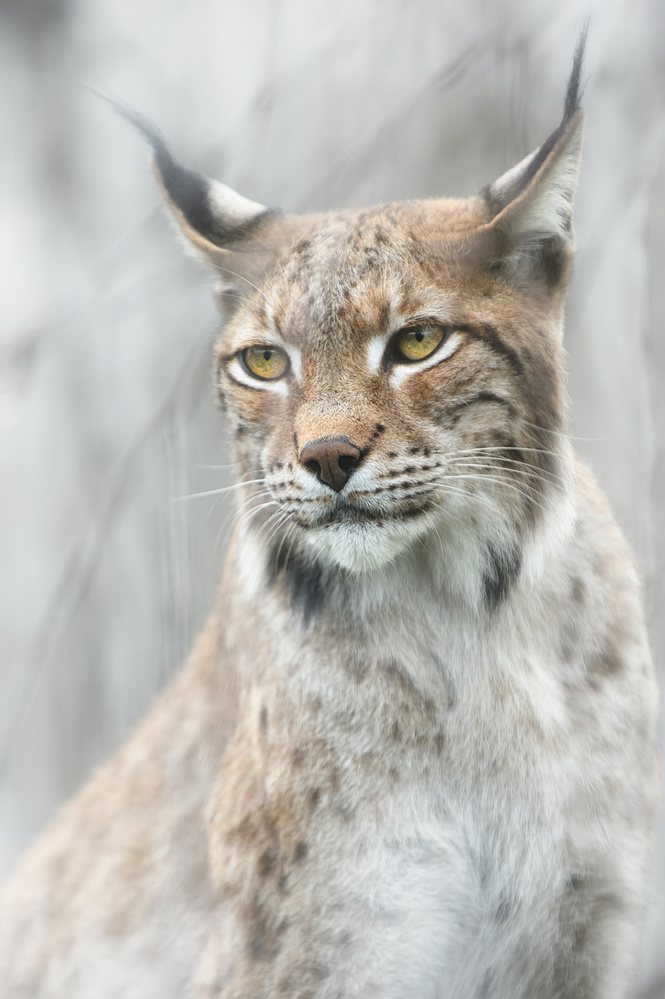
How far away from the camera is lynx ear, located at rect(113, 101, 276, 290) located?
2652 mm

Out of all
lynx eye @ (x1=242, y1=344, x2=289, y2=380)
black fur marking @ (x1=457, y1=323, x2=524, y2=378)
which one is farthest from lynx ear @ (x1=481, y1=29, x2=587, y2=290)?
lynx eye @ (x1=242, y1=344, x2=289, y2=380)

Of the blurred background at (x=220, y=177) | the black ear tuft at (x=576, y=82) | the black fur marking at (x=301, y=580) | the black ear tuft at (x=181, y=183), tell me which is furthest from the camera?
the black fur marking at (x=301, y=580)

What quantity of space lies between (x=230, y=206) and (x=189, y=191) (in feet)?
0.42

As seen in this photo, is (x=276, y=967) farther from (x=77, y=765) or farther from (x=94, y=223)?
(x=77, y=765)

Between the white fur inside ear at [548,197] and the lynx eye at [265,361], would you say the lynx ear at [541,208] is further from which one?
the lynx eye at [265,361]

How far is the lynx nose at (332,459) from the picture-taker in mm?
2369

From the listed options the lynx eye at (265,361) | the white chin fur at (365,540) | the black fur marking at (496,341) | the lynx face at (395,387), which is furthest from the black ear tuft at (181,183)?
the white chin fur at (365,540)

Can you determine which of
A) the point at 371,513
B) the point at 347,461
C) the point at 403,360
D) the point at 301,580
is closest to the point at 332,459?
the point at 347,461

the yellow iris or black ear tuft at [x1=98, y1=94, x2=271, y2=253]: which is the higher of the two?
black ear tuft at [x1=98, y1=94, x2=271, y2=253]

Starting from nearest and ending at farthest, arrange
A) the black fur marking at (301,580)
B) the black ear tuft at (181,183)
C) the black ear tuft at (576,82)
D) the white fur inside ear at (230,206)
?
1. the black ear tuft at (576,82)
2. the black ear tuft at (181,183)
3. the white fur inside ear at (230,206)
4. the black fur marking at (301,580)

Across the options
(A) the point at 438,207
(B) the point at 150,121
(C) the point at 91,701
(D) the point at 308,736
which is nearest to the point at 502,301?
(A) the point at 438,207

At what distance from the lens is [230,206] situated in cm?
280

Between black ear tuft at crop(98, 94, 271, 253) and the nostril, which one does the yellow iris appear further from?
black ear tuft at crop(98, 94, 271, 253)

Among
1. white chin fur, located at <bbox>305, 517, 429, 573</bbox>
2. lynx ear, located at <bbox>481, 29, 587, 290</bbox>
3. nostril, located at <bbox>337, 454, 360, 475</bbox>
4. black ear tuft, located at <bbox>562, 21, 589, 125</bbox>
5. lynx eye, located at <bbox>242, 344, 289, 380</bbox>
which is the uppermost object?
black ear tuft, located at <bbox>562, 21, 589, 125</bbox>
